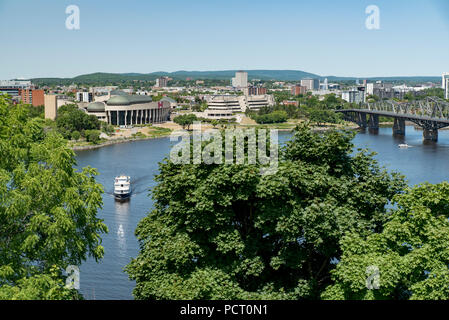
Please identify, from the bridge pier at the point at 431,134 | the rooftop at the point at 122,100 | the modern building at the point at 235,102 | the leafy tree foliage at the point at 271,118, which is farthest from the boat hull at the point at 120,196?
the modern building at the point at 235,102

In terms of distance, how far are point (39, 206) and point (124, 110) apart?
42.0m

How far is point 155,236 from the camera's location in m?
5.95

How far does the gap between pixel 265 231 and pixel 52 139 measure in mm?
2238

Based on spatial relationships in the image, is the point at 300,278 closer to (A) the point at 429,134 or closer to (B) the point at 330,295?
(B) the point at 330,295

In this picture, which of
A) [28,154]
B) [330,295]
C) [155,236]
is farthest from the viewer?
[155,236]

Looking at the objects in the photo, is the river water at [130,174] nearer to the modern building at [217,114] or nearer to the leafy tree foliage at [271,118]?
the leafy tree foliage at [271,118]

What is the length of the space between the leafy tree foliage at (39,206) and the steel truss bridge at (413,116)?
32425mm

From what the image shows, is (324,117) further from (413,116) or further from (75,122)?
(75,122)

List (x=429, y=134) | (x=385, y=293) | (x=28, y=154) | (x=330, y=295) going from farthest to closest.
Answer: (x=429, y=134) < (x=28, y=154) < (x=330, y=295) < (x=385, y=293)

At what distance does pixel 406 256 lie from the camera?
15.2 feet

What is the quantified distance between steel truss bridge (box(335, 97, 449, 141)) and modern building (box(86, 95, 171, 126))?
17578 mm

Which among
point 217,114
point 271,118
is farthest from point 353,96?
point 271,118

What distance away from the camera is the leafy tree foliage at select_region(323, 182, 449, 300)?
4.46 m

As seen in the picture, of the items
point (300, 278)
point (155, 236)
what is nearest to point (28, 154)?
point (155, 236)
